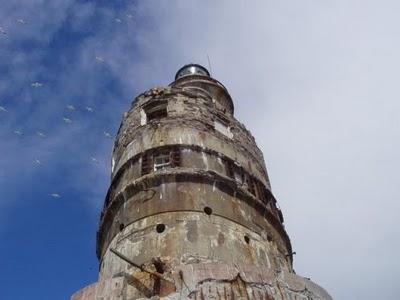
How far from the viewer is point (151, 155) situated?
14.4 m

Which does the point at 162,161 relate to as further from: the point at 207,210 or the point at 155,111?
the point at 155,111

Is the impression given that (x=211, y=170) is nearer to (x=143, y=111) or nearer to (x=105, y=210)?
(x=105, y=210)

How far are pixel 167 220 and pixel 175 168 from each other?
187cm

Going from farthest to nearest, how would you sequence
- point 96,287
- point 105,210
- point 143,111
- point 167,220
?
point 143,111, point 105,210, point 167,220, point 96,287

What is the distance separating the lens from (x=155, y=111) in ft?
56.3

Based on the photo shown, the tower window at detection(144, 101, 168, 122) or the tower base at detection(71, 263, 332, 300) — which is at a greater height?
the tower window at detection(144, 101, 168, 122)

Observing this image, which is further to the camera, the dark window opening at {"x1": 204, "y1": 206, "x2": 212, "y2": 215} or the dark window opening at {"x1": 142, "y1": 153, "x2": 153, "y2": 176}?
the dark window opening at {"x1": 142, "y1": 153, "x2": 153, "y2": 176}

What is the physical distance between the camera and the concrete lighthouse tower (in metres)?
10.2

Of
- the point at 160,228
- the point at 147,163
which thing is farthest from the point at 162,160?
the point at 160,228

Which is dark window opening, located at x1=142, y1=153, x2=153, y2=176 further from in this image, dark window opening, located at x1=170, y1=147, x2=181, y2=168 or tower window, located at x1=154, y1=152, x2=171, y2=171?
dark window opening, located at x1=170, y1=147, x2=181, y2=168

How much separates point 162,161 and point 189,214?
2.68 metres

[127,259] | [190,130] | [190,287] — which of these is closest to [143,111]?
[190,130]

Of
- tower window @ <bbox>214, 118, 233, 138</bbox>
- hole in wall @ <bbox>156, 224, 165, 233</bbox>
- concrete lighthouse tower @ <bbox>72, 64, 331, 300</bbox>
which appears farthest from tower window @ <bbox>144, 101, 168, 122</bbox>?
hole in wall @ <bbox>156, 224, 165, 233</bbox>

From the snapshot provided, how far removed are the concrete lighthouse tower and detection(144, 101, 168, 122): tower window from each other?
0.04 metres
